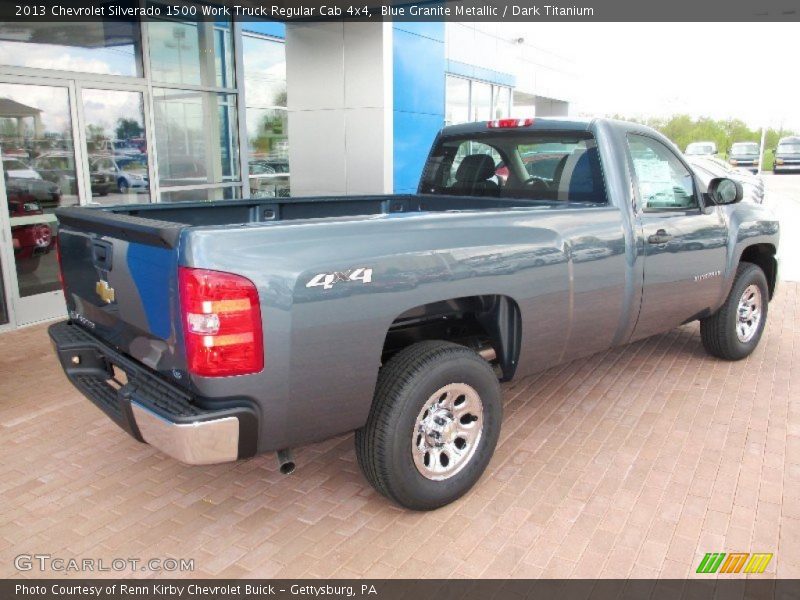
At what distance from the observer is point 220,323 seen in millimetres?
2438

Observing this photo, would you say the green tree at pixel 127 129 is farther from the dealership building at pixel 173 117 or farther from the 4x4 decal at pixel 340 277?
the 4x4 decal at pixel 340 277

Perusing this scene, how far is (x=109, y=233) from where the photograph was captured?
2.95m

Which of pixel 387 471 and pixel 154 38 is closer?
pixel 387 471

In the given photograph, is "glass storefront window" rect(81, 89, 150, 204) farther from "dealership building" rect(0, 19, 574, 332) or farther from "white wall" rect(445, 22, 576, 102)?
"white wall" rect(445, 22, 576, 102)

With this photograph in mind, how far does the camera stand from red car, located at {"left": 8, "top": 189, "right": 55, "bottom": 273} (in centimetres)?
649

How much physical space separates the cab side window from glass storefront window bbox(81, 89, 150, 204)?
561 cm

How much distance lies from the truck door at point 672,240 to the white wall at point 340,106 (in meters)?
5.33

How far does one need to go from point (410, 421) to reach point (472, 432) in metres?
0.51

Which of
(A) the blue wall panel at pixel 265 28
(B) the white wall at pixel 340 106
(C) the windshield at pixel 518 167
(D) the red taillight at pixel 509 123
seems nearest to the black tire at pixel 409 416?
(C) the windshield at pixel 518 167

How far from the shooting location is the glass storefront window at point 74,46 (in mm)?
6406

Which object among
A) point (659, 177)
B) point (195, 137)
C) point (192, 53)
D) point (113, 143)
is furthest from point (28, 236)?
point (659, 177)

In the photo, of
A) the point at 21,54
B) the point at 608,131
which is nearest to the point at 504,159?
the point at 608,131

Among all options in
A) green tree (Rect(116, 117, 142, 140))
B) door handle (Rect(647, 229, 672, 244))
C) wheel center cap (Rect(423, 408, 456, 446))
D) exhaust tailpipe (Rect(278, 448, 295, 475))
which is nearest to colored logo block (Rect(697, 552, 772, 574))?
wheel center cap (Rect(423, 408, 456, 446))

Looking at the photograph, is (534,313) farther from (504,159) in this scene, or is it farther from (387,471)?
(504,159)
